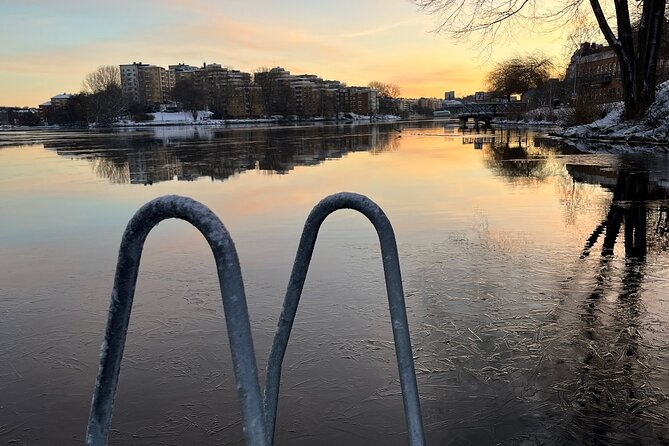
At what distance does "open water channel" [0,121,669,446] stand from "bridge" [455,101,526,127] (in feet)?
165

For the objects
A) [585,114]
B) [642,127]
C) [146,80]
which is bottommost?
[642,127]

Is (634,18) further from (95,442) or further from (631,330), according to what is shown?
(95,442)

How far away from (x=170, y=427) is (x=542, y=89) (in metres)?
91.2

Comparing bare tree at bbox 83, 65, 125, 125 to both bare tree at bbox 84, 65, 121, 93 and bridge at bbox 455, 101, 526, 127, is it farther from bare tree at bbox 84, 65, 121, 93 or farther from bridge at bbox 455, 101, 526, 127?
bridge at bbox 455, 101, 526, 127

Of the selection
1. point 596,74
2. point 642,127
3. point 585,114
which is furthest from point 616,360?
point 596,74

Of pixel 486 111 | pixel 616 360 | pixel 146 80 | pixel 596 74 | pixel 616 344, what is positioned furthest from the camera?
pixel 146 80

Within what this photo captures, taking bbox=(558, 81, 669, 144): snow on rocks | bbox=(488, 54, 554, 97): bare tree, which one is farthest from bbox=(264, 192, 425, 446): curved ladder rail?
bbox=(488, 54, 554, 97): bare tree

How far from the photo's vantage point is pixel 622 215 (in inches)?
324

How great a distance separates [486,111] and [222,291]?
206 ft

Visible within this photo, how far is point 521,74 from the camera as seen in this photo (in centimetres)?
9050

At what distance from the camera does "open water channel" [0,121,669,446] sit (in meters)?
3.08

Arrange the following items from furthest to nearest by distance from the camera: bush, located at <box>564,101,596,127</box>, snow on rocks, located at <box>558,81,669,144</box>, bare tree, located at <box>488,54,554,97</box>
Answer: bare tree, located at <box>488,54,554,97</box> < bush, located at <box>564,101,596,127</box> < snow on rocks, located at <box>558,81,669,144</box>

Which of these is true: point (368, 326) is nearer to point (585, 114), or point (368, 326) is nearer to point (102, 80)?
point (585, 114)

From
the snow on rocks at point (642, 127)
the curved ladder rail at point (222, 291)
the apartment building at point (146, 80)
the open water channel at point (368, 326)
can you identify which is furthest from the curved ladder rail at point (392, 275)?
the apartment building at point (146, 80)
